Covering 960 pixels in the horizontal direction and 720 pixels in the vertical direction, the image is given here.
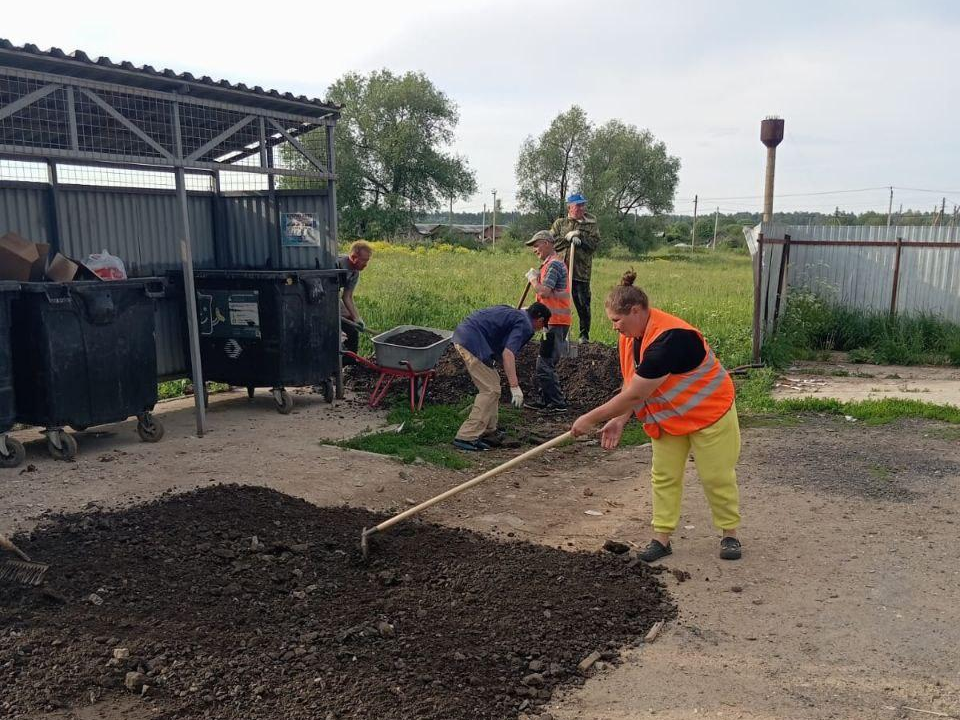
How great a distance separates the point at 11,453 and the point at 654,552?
483cm

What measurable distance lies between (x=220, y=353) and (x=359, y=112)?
45.1 metres

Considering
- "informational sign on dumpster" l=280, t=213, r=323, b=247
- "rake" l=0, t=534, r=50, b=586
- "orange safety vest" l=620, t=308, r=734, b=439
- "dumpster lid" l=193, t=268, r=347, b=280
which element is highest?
"informational sign on dumpster" l=280, t=213, r=323, b=247

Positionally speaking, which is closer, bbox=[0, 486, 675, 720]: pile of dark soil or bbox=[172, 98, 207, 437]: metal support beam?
bbox=[0, 486, 675, 720]: pile of dark soil

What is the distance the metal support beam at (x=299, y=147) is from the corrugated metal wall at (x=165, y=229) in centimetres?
40

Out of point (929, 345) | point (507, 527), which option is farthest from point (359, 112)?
point (507, 527)

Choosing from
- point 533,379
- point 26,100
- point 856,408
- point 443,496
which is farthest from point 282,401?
point 856,408

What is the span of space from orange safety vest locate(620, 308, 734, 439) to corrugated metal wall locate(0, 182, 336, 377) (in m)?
5.06

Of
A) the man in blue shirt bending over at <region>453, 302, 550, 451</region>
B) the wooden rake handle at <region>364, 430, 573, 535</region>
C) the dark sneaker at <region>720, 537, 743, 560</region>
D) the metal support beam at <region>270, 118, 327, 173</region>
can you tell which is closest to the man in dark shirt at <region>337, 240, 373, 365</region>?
the metal support beam at <region>270, 118, 327, 173</region>

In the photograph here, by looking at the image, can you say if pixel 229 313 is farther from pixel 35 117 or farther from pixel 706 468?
pixel 706 468

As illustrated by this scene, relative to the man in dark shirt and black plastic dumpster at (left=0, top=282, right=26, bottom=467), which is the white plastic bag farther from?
the man in dark shirt

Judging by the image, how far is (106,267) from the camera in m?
7.18

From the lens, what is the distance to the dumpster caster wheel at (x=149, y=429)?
7207 millimetres

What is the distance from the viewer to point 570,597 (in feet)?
13.6

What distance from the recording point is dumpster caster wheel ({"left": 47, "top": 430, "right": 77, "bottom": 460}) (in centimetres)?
654
